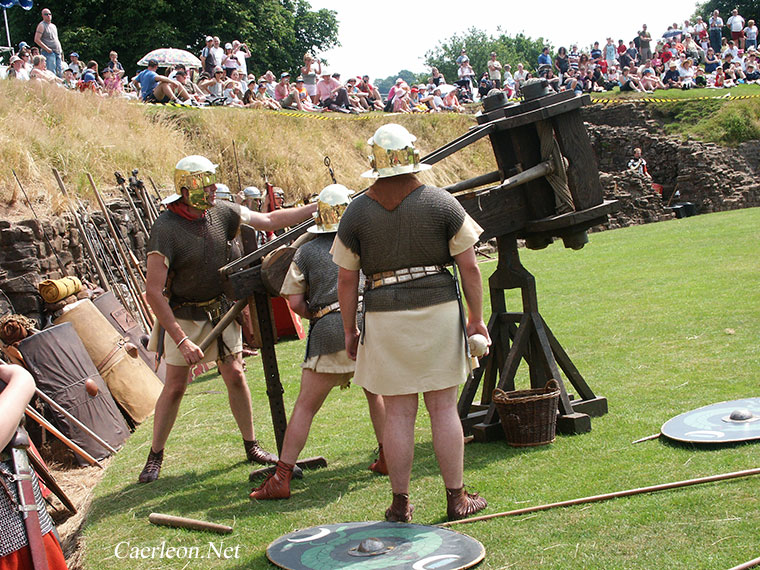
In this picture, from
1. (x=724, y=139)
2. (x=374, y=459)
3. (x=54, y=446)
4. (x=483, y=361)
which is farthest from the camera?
(x=724, y=139)

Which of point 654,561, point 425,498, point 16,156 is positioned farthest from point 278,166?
point 654,561

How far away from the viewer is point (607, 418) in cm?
650

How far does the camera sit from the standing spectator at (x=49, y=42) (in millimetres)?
20750

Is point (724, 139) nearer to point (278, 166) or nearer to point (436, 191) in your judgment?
point (278, 166)

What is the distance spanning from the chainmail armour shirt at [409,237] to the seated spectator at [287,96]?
74.4 ft

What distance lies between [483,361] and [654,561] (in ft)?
10.2

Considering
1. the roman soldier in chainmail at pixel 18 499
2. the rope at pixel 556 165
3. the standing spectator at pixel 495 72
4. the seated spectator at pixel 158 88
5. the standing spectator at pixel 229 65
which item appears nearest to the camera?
the roman soldier in chainmail at pixel 18 499

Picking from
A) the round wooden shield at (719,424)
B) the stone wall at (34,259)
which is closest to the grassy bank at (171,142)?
the stone wall at (34,259)

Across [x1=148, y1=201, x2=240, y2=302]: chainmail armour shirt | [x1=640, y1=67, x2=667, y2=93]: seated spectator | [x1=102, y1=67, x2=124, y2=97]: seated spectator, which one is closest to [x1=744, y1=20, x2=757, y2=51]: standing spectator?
[x1=640, y1=67, x2=667, y2=93]: seated spectator

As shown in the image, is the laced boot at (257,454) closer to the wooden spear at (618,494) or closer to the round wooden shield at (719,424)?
the wooden spear at (618,494)

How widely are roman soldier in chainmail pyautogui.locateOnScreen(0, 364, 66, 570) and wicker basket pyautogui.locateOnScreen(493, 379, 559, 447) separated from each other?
3337 mm

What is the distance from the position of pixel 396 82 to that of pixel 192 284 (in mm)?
28119

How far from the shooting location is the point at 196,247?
6.22 metres

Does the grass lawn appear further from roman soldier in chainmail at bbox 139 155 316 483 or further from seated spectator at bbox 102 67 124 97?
seated spectator at bbox 102 67 124 97
